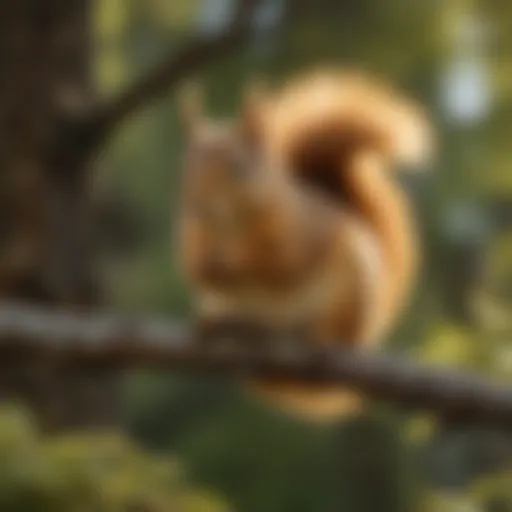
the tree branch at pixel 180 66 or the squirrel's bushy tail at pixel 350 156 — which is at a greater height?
the tree branch at pixel 180 66

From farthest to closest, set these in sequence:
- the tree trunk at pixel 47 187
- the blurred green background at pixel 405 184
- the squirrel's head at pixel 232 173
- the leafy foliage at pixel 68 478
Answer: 1. the blurred green background at pixel 405 184
2. the tree trunk at pixel 47 187
3. the squirrel's head at pixel 232 173
4. the leafy foliage at pixel 68 478

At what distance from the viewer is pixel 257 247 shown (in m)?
1.06

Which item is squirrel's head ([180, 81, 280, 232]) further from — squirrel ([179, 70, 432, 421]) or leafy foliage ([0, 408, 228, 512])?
leafy foliage ([0, 408, 228, 512])

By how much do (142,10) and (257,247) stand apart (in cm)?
80

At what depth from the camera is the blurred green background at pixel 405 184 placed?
60.1 inches

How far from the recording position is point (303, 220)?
1.07 meters

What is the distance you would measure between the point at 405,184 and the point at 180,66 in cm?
61

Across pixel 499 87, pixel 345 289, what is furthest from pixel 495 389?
pixel 499 87

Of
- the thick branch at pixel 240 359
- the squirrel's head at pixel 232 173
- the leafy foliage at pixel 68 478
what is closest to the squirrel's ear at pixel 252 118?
the squirrel's head at pixel 232 173

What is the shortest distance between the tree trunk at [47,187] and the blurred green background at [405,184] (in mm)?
68

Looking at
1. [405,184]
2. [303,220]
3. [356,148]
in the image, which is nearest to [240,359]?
[303,220]

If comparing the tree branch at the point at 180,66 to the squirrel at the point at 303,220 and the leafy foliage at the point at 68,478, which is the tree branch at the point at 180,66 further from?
the leafy foliage at the point at 68,478

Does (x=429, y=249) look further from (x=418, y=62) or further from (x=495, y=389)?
(x=495, y=389)

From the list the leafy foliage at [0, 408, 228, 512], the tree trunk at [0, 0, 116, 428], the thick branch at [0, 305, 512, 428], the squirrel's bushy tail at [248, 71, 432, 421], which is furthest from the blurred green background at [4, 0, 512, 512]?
the leafy foliage at [0, 408, 228, 512]
